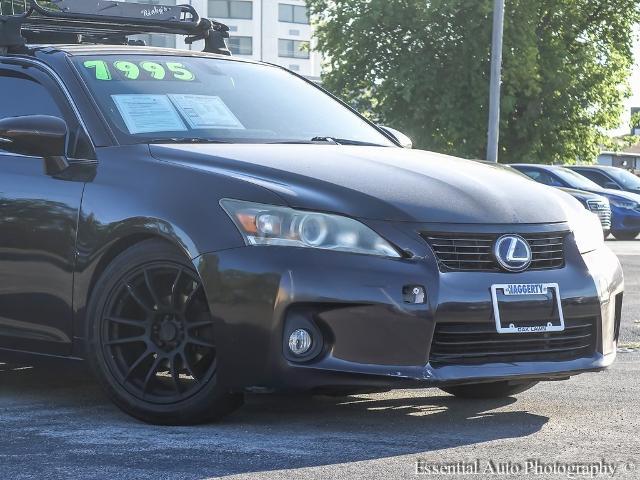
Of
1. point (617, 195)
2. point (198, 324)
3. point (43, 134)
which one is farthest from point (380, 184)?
point (617, 195)

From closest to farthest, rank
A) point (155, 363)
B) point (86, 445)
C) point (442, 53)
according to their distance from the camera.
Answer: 1. point (86, 445)
2. point (155, 363)
3. point (442, 53)

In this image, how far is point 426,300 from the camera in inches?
206

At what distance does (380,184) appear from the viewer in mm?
5539

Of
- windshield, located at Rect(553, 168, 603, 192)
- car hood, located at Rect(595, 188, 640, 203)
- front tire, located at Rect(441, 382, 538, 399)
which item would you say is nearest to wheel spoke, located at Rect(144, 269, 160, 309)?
front tire, located at Rect(441, 382, 538, 399)

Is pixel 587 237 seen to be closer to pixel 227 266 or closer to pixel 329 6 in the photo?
pixel 227 266

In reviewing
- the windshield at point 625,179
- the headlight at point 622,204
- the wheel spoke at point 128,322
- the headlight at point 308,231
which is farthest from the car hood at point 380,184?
the windshield at point 625,179

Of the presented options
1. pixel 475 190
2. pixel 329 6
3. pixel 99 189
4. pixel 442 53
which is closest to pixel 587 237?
pixel 475 190

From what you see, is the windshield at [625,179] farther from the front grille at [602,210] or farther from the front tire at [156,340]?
the front tire at [156,340]

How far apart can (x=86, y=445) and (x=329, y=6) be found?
4157 cm

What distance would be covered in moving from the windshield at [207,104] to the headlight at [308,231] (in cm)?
89

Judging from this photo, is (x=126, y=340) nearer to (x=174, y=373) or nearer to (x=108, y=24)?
(x=174, y=373)

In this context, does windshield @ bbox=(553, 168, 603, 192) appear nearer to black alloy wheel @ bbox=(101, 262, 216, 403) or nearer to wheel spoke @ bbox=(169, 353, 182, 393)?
black alloy wheel @ bbox=(101, 262, 216, 403)

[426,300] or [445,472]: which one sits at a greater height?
[426,300]

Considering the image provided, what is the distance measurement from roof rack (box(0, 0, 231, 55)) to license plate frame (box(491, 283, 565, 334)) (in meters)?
3.15
